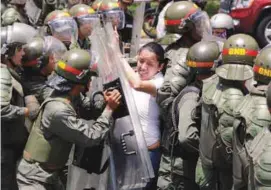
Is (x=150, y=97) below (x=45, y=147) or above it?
above

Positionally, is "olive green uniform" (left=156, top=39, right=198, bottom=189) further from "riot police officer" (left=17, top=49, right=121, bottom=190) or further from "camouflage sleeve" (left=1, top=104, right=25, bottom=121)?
"camouflage sleeve" (left=1, top=104, right=25, bottom=121)

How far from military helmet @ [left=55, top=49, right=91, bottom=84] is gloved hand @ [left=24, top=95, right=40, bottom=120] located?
72 centimetres

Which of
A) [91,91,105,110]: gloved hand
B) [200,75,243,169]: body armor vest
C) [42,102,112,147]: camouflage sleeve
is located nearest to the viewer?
[200,75,243,169]: body armor vest

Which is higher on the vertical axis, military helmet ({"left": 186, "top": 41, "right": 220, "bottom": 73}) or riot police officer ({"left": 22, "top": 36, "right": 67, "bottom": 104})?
military helmet ({"left": 186, "top": 41, "right": 220, "bottom": 73})

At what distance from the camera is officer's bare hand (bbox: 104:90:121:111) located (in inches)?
224

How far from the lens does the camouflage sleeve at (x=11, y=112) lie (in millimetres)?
6031

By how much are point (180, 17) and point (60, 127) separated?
5.42 feet

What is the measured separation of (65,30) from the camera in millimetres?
7828

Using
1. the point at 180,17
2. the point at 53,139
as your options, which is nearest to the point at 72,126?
the point at 53,139

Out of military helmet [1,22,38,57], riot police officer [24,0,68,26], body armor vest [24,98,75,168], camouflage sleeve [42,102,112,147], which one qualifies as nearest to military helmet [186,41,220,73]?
camouflage sleeve [42,102,112,147]

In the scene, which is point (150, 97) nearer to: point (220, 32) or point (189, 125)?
point (189, 125)

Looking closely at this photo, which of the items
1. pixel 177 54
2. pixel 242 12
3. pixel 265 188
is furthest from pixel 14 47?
pixel 242 12

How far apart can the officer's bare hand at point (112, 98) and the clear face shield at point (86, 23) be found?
2.13 meters

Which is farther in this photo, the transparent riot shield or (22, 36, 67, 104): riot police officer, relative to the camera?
(22, 36, 67, 104): riot police officer
